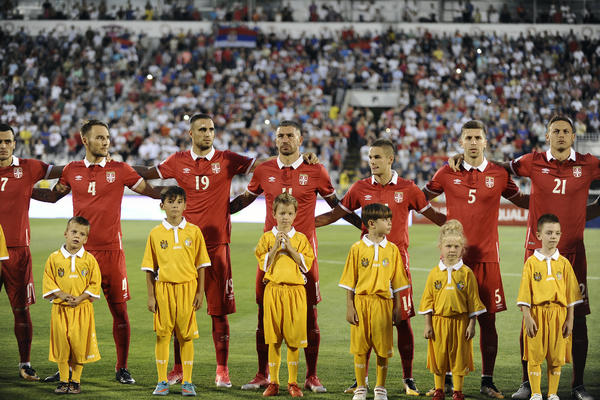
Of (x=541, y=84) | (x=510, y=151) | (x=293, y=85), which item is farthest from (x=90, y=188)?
(x=541, y=84)

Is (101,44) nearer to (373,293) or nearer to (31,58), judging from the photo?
(31,58)

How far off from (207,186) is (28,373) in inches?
90.8

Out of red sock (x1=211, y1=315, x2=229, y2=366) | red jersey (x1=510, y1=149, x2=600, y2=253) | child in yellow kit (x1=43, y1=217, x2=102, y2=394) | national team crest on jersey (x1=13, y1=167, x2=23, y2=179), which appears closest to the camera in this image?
child in yellow kit (x1=43, y1=217, x2=102, y2=394)

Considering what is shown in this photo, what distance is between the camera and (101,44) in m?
34.7

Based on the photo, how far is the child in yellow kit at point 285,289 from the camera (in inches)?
247

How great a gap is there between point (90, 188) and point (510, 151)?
73.7 feet

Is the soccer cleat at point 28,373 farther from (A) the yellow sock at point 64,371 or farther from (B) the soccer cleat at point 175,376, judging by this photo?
(B) the soccer cleat at point 175,376

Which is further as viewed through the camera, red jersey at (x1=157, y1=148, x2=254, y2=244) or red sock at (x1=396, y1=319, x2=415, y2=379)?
red jersey at (x1=157, y1=148, x2=254, y2=244)

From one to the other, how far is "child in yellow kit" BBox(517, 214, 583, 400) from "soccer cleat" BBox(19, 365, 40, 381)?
4.21m

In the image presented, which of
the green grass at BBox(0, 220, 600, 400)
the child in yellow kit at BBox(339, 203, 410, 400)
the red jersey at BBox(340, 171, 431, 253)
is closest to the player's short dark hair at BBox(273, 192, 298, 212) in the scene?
the child in yellow kit at BBox(339, 203, 410, 400)

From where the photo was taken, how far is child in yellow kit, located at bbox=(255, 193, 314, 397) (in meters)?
6.27

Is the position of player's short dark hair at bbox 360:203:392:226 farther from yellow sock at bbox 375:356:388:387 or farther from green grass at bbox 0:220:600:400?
green grass at bbox 0:220:600:400

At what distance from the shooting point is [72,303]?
6.27 m

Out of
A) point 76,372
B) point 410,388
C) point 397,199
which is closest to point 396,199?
point 397,199
